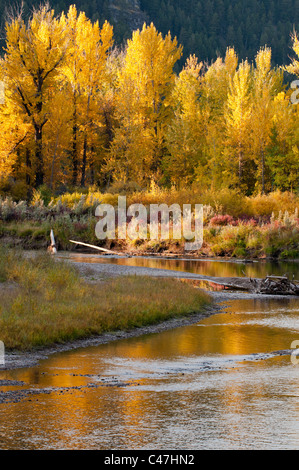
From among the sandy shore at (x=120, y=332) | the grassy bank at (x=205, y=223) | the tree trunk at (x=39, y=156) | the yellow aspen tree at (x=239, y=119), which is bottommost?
the sandy shore at (x=120, y=332)

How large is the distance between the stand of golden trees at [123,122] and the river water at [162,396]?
3211 centimetres

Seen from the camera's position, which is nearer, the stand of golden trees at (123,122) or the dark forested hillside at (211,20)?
the stand of golden trees at (123,122)

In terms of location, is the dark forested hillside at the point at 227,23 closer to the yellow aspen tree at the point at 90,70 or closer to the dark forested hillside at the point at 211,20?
the dark forested hillside at the point at 211,20

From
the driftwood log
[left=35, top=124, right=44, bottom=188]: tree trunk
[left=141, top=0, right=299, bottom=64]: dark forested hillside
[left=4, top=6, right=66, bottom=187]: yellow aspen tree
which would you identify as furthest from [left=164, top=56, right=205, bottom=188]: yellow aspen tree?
[left=141, top=0, right=299, bottom=64]: dark forested hillside

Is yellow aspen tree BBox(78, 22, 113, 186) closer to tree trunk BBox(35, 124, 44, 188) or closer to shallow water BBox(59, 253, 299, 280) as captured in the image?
tree trunk BBox(35, 124, 44, 188)

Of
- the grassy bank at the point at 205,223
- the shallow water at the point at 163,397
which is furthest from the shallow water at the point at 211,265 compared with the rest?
the shallow water at the point at 163,397

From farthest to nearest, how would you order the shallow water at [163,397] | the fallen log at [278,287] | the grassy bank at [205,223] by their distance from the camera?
the grassy bank at [205,223]
the fallen log at [278,287]
the shallow water at [163,397]

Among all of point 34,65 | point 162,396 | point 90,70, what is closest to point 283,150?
point 90,70

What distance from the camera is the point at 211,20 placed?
584 ft

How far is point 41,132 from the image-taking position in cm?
4478

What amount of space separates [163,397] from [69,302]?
6.38 meters

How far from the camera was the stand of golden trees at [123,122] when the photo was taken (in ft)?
143

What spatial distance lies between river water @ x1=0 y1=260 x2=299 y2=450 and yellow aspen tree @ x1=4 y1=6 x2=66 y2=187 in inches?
1264

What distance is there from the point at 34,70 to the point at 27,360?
3527 centimetres
